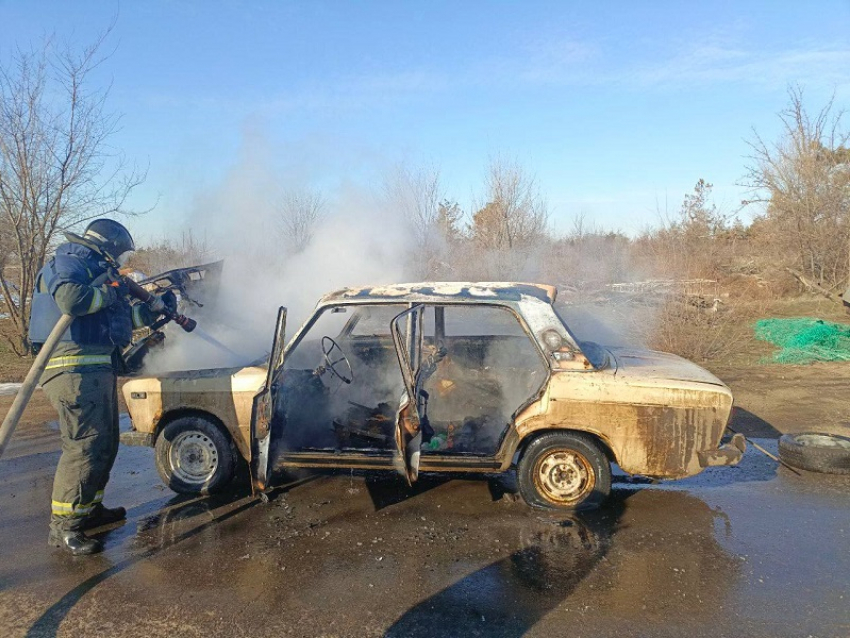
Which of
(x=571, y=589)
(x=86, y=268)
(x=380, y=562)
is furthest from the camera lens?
(x=86, y=268)

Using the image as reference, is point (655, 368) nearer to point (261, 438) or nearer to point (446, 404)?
point (446, 404)

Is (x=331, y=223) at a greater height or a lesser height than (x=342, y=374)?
greater

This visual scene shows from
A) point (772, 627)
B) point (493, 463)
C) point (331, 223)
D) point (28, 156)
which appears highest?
point (28, 156)

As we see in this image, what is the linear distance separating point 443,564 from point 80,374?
2.67 meters

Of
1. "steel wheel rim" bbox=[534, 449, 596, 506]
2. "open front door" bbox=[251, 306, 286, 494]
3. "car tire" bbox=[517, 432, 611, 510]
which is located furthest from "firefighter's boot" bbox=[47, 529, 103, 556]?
"steel wheel rim" bbox=[534, 449, 596, 506]

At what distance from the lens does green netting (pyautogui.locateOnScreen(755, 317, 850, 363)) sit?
9.74 metres

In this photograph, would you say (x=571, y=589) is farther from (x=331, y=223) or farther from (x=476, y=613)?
(x=331, y=223)

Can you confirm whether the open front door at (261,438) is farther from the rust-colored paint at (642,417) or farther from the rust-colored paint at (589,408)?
the rust-colored paint at (642,417)

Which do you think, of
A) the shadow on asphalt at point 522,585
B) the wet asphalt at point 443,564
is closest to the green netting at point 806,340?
the wet asphalt at point 443,564

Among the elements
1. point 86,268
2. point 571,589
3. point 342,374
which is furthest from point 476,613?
point 86,268

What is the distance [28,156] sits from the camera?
11055 mm

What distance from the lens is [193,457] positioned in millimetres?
4672

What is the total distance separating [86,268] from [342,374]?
2252 mm

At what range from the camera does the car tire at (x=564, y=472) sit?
A: 4062 mm
